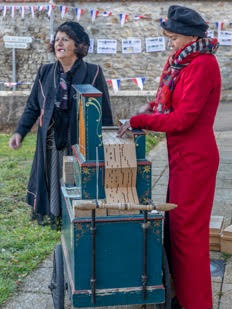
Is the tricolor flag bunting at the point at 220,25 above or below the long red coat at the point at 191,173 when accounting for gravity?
below

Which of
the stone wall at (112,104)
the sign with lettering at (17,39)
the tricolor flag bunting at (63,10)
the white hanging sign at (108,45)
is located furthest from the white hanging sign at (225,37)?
the stone wall at (112,104)

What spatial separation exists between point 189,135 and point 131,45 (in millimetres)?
15490

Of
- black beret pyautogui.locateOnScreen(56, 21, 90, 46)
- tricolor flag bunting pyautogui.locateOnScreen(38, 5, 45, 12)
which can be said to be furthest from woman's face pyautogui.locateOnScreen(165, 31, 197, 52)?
tricolor flag bunting pyautogui.locateOnScreen(38, 5, 45, 12)

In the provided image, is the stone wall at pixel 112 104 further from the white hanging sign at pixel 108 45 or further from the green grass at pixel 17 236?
the white hanging sign at pixel 108 45

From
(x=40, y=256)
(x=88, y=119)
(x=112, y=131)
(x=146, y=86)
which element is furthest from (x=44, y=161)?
(x=146, y=86)

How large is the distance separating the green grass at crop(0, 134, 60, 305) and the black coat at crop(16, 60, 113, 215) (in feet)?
1.36

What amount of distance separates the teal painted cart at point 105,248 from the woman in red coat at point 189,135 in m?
0.25

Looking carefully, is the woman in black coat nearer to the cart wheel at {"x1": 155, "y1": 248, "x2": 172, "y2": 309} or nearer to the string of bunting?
the cart wheel at {"x1": 155, "y1": 248, "x2": 172, "y2": 309}

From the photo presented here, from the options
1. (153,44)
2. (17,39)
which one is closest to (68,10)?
(17,39)

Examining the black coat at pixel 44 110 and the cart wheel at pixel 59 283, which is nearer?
the cart wheel at pixel 59 283

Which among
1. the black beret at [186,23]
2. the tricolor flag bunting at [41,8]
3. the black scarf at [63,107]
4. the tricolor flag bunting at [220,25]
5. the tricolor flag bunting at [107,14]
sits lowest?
the tricolor flag bunting at [220,25]

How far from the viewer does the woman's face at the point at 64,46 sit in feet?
13.1

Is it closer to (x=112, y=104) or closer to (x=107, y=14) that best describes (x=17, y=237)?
(x=112, y=104)

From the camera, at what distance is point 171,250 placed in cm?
329
